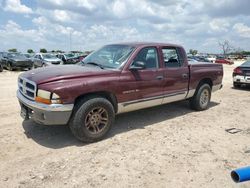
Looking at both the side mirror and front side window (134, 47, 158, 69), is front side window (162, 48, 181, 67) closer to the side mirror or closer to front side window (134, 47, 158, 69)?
front side window (134, 47, 158, 69)

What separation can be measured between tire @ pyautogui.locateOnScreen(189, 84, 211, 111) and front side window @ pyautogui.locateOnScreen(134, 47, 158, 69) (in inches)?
79.2

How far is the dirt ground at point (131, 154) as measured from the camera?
10.8ft

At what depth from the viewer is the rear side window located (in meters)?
5.79

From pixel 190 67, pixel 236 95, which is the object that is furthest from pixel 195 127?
pixel 236 95

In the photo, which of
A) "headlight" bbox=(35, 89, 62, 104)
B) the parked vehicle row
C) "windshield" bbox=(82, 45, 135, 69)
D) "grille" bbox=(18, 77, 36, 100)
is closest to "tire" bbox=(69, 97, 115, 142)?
"headlight" bbox=(35, 89, 62, 104)

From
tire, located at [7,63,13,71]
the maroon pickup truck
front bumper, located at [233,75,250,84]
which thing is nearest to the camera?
the maroon pickup truck

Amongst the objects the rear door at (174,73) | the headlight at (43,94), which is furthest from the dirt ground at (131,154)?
the headlight at (43,94)

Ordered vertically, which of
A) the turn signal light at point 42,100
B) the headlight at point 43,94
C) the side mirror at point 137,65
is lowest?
the turn signal light at point 42,100

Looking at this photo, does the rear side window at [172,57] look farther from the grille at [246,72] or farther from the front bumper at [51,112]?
the grille at [246,72]

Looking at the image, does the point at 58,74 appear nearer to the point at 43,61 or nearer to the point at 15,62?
the point at 15,62

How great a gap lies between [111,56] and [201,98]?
10.4ft

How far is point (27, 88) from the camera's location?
4.38 m

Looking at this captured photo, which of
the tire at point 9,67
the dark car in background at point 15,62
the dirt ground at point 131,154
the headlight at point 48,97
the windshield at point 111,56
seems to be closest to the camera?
the dirt ground at point 131,154

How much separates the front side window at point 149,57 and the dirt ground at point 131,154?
1374 mm
